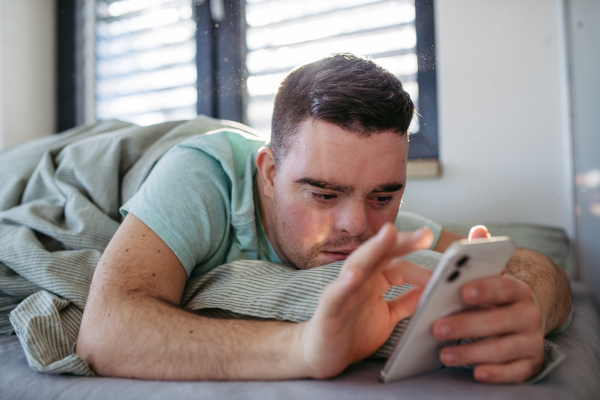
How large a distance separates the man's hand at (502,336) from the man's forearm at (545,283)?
6.3 inches

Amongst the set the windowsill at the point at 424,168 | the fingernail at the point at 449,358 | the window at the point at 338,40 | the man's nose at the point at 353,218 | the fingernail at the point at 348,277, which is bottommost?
the fingernail at the point at 449,358

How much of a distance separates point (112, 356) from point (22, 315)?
0.18 meters

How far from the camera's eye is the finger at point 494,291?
359mm

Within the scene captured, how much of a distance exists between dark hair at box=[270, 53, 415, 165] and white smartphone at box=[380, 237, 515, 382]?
0.30m

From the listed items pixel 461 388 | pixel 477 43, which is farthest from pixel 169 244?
pixel 477 43

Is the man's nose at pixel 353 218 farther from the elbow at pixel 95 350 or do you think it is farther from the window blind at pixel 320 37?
the elbow at pixel 95 350

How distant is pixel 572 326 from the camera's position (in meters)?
0.66

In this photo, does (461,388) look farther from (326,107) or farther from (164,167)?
(164,167)

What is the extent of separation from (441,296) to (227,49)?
1309 millimetres

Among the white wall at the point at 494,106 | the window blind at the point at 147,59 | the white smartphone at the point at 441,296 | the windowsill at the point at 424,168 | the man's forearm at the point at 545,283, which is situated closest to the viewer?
the white smartphone at the point at 441,296

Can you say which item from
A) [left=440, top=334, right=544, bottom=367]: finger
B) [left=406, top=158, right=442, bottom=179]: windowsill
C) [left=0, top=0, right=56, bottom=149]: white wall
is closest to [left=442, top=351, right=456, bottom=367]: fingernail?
[left=440, top=334, right=544, bottom=367]: finger

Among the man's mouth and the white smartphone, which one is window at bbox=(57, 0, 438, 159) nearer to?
the man's mouth

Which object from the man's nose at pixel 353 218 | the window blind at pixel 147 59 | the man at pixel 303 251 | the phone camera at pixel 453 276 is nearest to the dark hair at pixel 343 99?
the man at pixel 303 251

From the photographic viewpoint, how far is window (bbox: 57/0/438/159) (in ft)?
2.55
